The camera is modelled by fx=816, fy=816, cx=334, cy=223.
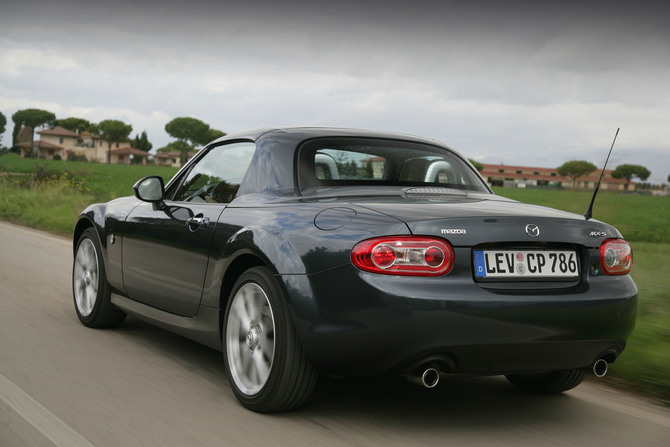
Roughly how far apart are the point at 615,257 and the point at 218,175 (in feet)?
7.97

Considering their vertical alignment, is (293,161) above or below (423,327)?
above

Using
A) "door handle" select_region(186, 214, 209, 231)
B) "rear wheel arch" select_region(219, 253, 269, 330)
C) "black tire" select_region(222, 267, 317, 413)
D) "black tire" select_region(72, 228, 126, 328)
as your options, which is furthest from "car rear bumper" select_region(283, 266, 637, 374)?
"black tire" select_region(72, 228, 126, 328)

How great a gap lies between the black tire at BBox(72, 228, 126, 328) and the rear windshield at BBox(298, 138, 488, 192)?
2371 mm

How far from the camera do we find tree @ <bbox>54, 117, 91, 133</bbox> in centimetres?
17000

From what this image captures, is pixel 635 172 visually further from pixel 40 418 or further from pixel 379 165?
pixel 40 418

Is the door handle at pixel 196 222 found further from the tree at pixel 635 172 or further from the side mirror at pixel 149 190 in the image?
the tree at pixel 635 172

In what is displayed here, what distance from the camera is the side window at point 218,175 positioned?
4.84 meters

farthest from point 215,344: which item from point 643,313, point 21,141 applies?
point 21,141

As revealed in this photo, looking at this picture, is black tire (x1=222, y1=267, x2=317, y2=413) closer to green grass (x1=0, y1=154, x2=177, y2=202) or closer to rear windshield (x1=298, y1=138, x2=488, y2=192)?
rear windshield (x1=298, y1=138, x2=488, y2=192)

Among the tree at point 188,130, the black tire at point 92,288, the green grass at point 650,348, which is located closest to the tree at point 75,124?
the tree at point 188,130

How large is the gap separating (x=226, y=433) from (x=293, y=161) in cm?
154

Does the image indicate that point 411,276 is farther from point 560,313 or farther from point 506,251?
point 560,313

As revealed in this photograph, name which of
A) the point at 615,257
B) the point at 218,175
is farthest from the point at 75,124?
the point at 615,257

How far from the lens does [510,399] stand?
4645mm
